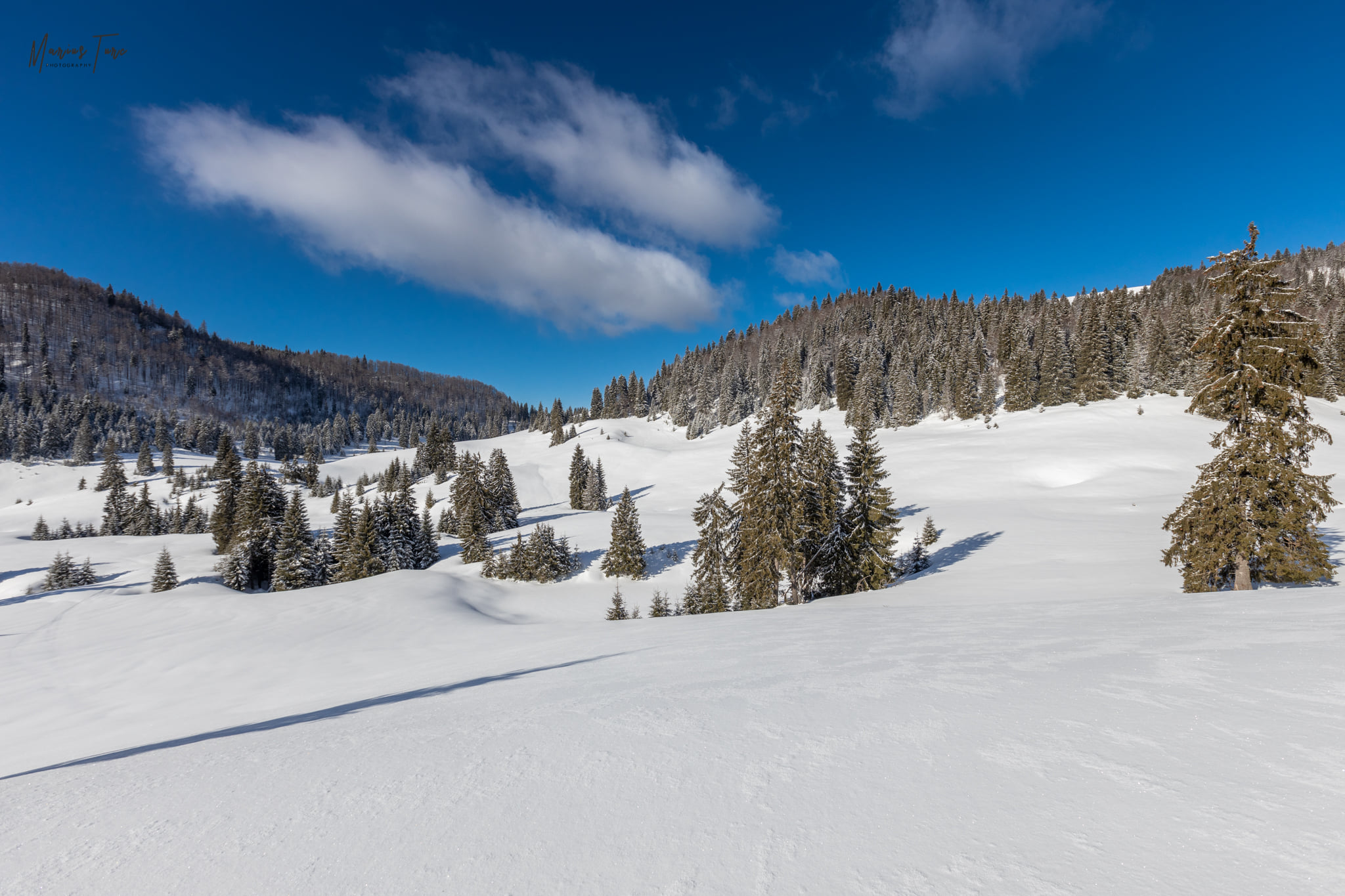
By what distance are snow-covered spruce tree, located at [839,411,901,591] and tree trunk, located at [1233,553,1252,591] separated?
11.4m

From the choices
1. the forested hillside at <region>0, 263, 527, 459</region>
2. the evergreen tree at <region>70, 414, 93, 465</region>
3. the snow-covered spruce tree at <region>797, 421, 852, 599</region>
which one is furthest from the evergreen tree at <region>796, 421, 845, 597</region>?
the evergreen tree at <region>70, 414, 93, 465</region>

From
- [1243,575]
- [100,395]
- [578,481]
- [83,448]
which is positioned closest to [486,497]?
[578,481]

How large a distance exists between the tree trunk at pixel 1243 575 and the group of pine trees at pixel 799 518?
11.7 m

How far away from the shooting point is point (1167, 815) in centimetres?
259

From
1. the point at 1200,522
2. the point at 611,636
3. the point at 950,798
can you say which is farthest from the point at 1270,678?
the point at 1200,522

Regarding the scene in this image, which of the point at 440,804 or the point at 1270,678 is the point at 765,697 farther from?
the point at 1270,678

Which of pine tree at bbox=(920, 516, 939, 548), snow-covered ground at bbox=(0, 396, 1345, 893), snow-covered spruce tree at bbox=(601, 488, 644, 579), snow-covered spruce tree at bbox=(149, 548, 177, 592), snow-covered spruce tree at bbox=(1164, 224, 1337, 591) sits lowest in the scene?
snow-covered spruce tree at bbox=(149, 548, 177, 592)

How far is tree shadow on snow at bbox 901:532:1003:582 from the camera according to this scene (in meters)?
24.9

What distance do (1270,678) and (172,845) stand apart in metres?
8.48

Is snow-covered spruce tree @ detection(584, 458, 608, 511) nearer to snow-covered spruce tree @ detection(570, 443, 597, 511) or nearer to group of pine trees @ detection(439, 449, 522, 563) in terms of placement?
snow-covered spruce tree @ detection(570, 443, 597, 511)

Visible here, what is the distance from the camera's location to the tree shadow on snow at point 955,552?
81.6ft

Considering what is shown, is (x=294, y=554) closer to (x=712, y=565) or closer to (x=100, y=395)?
(x=712, y=565)

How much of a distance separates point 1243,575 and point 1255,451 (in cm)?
326

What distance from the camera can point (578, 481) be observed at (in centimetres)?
7131
